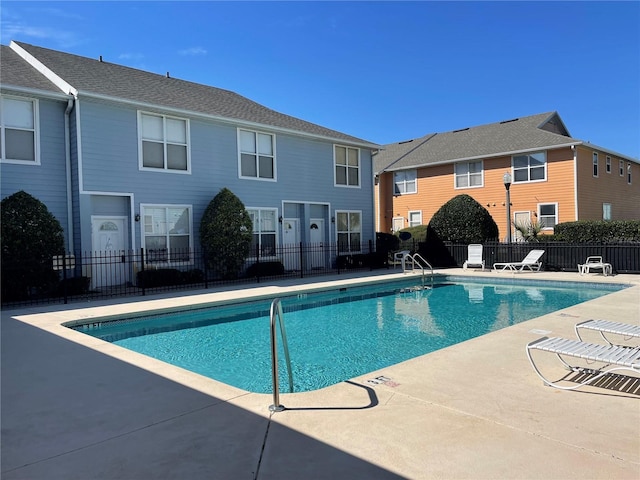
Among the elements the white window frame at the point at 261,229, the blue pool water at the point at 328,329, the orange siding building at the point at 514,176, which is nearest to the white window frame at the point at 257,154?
the white window frame at the point at 261,229

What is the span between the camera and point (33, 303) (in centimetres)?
1082

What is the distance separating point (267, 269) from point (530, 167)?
14.8 meters

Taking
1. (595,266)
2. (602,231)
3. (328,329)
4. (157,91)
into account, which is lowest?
(328,329)

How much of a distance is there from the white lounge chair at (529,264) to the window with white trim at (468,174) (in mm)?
7996

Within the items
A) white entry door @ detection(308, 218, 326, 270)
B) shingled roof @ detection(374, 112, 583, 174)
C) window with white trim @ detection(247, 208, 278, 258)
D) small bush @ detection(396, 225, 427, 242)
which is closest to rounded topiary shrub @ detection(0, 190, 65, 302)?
window with white trim @ detection(247, 208, 278, 258)

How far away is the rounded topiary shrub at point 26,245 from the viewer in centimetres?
1065

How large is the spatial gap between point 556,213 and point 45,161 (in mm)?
20998

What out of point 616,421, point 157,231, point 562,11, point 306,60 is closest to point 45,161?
point 157,231

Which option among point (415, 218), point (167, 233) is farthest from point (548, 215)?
point (167, 233)

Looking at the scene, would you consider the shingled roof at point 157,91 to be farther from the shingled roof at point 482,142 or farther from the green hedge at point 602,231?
the green hedge at point 602,231

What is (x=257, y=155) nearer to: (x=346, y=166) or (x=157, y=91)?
(x=157, y=91)

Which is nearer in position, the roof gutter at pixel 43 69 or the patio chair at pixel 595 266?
the roof gutter at pixel 43 69

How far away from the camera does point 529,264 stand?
1691cm

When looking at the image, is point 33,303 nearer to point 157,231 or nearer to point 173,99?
point 157,231
